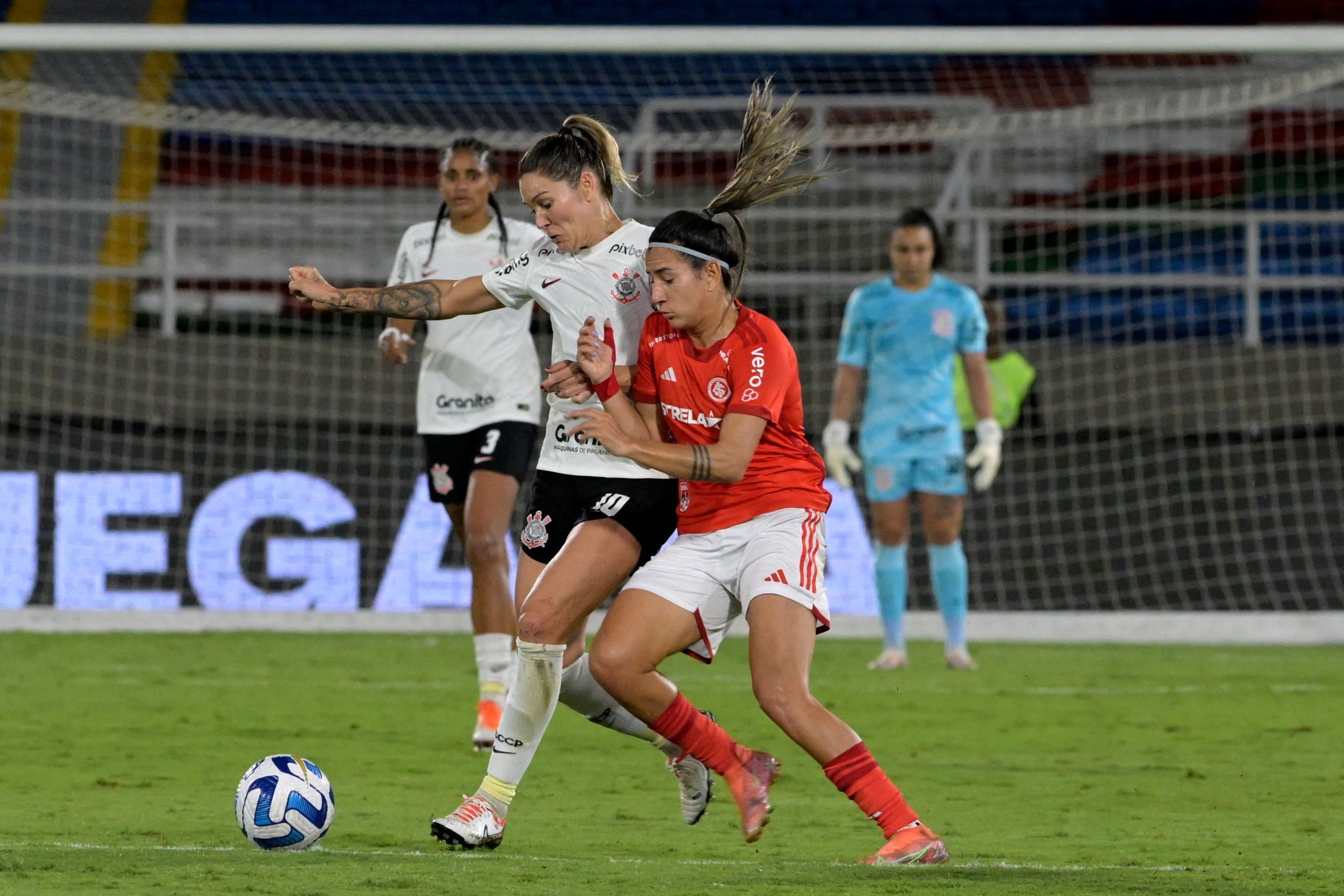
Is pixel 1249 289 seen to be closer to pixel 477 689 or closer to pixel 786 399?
pixel 477 689

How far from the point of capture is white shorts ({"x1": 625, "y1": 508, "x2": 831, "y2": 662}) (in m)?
4.72

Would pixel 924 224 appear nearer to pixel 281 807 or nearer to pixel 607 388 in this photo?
pixel 607 388

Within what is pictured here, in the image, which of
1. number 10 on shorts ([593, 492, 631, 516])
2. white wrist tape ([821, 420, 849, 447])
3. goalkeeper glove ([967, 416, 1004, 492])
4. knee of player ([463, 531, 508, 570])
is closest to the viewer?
number 10 on shorts ([593, 492, 631, 516])

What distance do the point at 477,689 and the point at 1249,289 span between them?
742 centimetres

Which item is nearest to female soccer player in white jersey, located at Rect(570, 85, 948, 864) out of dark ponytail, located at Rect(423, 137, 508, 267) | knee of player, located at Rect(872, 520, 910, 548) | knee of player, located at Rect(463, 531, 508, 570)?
knee of player, located at Rect(463, 531, 508, 570)

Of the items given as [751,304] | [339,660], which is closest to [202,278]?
[751,304]

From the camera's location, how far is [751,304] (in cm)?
1444

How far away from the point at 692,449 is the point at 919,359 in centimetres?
496

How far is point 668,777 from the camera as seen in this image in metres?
6.36

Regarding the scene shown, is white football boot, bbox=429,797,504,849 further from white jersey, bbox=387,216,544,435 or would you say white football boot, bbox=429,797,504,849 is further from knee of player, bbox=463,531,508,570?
white jersey, bbox=387,216,544,435

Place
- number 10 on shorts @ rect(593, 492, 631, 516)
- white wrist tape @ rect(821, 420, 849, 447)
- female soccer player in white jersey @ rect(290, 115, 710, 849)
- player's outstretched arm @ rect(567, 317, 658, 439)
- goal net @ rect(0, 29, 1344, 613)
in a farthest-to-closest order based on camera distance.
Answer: goal net @ rect(0, 29, 1344, 613), white wrist tape @ rect(821, 420, 849, 447), number 10 on shorts @ rect(593, 492, 631, 516), female soccer player in white jersey @ rect(290, 115, 710, 849), player's outstretched arm @ rect(567, 317, 658, 439)

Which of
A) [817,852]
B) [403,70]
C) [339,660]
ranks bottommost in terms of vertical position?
[339,660]

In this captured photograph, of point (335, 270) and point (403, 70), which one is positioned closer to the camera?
point (335, 270)

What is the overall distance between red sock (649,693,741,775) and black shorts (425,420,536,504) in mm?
2430
